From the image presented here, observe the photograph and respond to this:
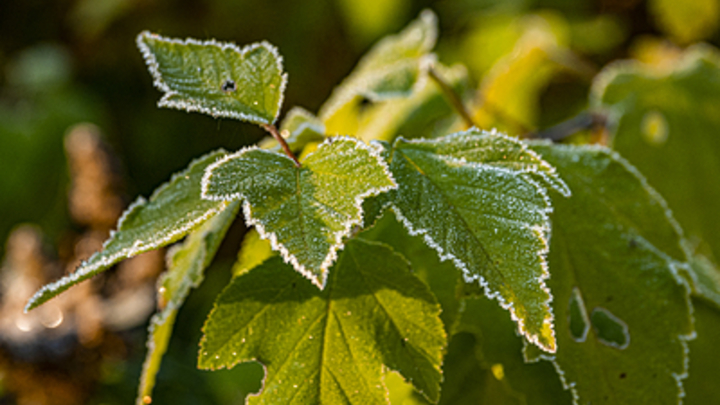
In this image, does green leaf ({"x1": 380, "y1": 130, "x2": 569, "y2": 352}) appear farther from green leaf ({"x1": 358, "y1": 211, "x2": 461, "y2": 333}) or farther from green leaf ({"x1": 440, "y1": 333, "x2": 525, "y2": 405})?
green leaf ({"x1": 440, "y1": 333, "x2": 525, "y2": 405})

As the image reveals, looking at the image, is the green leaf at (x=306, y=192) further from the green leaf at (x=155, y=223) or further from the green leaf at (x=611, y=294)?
the green leaf at (x=611, y=294)

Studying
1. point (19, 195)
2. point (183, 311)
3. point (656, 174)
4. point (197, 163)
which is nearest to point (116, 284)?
point (183, 311)

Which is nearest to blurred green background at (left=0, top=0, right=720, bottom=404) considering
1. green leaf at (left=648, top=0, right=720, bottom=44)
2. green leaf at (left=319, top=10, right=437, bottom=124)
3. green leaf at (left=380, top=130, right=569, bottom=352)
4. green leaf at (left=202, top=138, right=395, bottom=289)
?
green leaf at (left=648, top=0, right=720, bottom=44)

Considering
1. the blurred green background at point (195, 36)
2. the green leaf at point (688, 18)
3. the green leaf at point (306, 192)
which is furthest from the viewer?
the blurred green background at point (195, 36)

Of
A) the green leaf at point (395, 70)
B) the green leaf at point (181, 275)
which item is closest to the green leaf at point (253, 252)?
the green leaf at point (181, 275)

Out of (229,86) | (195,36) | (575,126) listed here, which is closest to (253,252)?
(229,86)

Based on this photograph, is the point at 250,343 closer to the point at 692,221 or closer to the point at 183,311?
the point at 692,221
